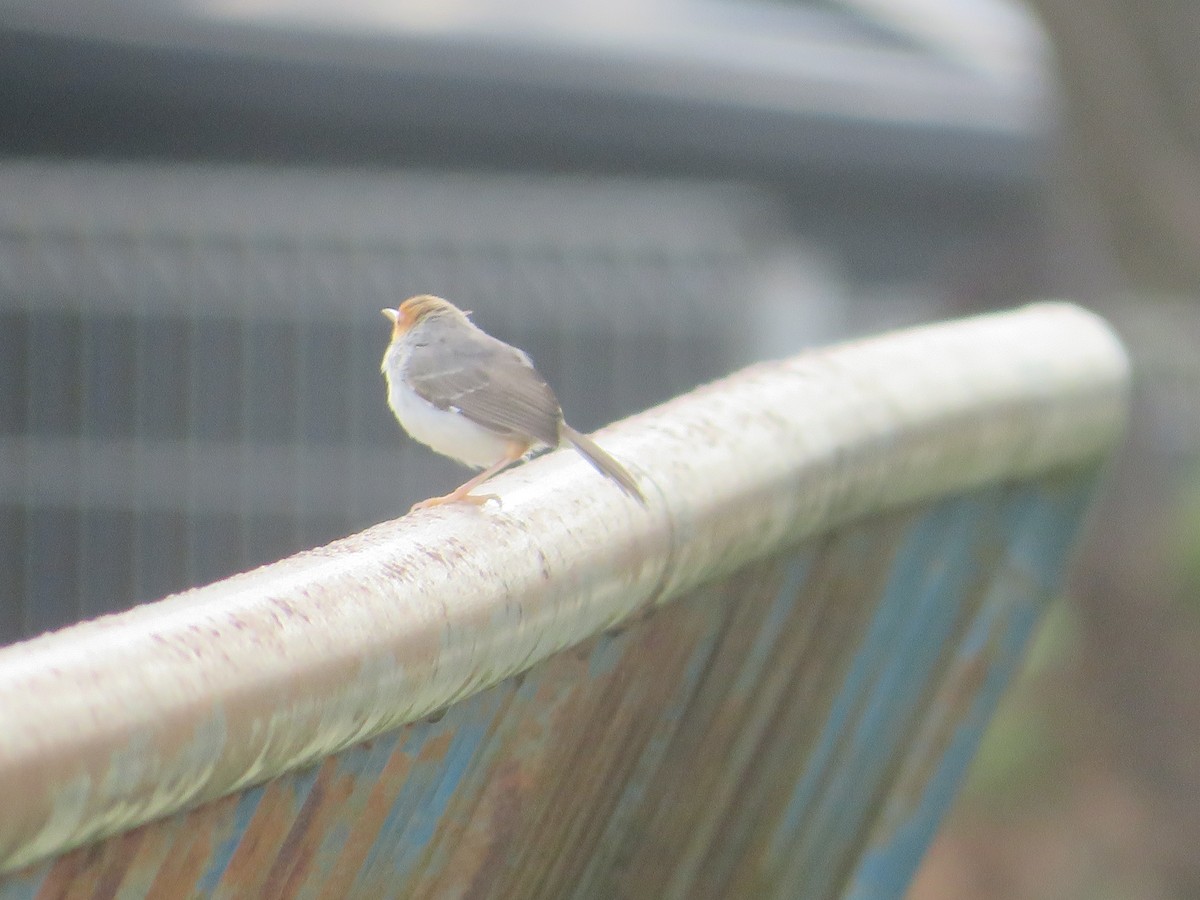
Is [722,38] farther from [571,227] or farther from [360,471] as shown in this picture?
[360,471]

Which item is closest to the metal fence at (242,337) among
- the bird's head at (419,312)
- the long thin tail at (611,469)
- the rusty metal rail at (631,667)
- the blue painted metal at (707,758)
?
the bird's head at (419,312)

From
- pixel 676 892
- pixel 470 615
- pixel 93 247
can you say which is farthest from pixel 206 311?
pixel 470 615

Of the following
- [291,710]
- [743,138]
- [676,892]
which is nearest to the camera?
[291,710]

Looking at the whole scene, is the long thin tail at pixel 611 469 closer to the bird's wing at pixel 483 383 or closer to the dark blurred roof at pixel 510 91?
the bird's wing at pixel 483 383

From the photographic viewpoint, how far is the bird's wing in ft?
12.1

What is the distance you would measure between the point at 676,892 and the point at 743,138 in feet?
29.3

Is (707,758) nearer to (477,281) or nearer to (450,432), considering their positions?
(450,432)

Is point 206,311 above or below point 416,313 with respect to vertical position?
below

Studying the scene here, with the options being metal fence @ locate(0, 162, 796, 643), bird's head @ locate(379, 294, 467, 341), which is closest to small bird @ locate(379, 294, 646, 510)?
bird's head @ locate(379, 294, 467, 341)

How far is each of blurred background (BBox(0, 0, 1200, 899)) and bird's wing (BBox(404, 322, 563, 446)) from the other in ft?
12.5

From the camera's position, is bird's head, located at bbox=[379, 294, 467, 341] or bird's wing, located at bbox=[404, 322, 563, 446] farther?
bird's head, located at bbox=[379, 294, 467, 341]

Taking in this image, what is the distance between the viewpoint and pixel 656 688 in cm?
202

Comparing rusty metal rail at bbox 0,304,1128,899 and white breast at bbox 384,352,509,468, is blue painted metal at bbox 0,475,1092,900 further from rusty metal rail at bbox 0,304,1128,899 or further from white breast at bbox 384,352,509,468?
white breast at bbox 384,352,509,468

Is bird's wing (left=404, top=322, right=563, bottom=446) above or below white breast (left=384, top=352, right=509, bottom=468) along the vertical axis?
above
